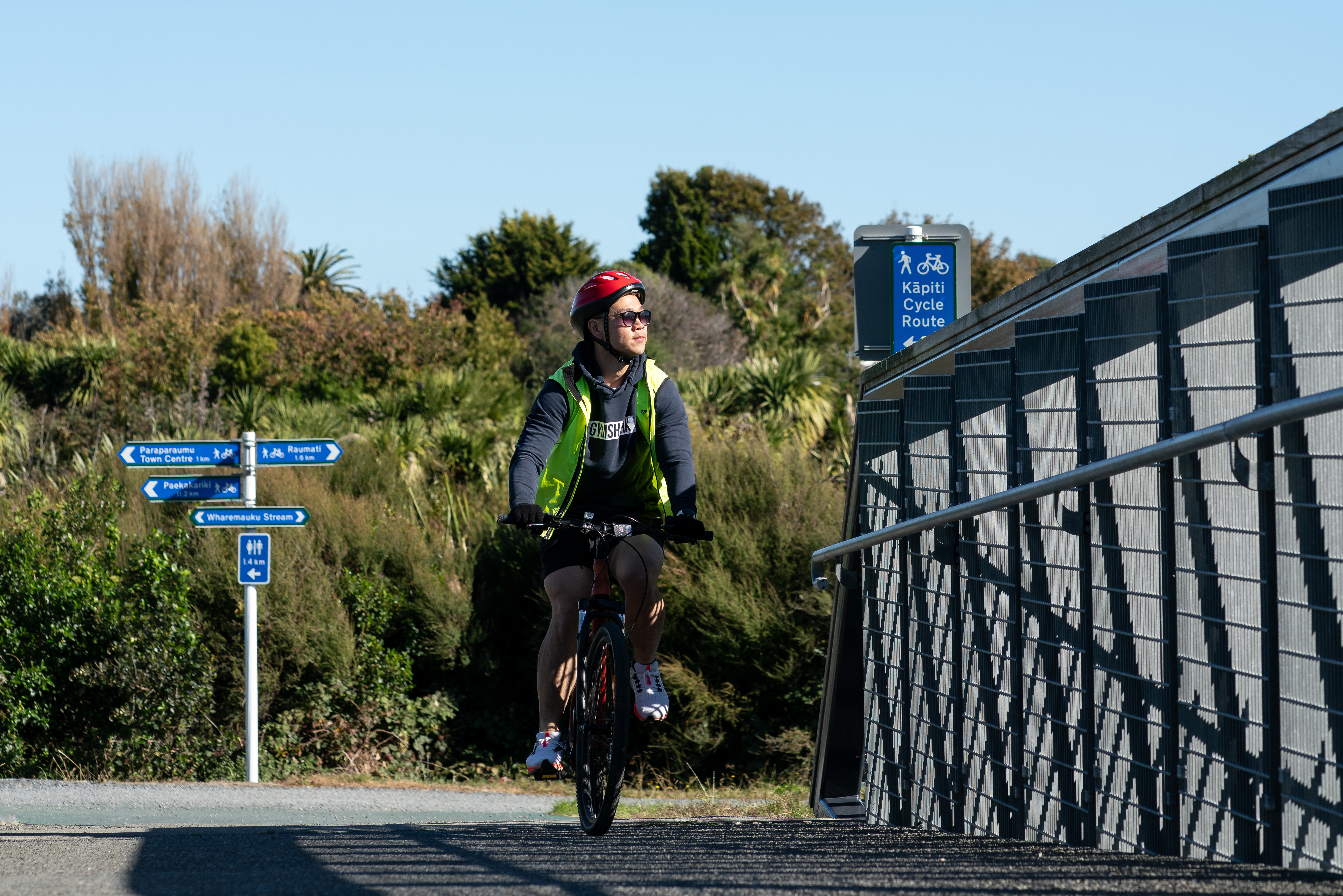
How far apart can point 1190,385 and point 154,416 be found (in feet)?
67.9

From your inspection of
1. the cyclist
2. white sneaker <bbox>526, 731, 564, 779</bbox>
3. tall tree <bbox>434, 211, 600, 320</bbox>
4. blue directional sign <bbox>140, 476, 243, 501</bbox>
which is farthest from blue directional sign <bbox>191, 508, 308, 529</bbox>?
tall tree <bbox>434, 211, 600, 320</bbox>

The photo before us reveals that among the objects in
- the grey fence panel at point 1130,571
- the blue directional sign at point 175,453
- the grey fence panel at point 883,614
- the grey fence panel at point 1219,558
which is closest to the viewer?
the grey fence panel at point 1219,558

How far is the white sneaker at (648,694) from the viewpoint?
4828mm

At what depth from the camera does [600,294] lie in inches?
201

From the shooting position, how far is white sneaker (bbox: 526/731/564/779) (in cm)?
507

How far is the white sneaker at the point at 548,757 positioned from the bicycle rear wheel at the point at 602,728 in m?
0.06

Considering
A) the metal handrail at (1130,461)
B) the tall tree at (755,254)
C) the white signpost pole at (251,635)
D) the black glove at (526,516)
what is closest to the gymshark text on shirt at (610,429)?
the black glove at (526,516)

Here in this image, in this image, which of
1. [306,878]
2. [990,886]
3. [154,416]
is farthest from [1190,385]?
[154,416]

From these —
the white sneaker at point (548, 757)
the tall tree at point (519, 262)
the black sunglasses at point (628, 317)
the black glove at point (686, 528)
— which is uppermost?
the tall tree at point (519, 262)

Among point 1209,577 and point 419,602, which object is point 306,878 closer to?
point 1209,577

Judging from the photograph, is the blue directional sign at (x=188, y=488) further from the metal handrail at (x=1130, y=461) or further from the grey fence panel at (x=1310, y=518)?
the grey fence panel at (x=1310, y=518)

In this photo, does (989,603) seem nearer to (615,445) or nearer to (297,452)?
(615,445)

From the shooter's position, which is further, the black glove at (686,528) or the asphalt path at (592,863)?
the black glove at (686,528)

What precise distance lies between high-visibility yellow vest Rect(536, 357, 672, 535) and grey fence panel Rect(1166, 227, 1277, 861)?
1.93 metres
